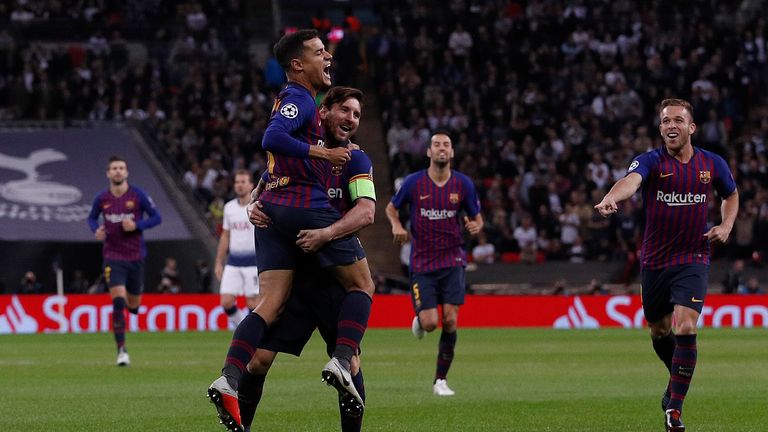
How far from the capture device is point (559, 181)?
3422 centimetres

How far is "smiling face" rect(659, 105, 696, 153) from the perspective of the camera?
37.7 ft

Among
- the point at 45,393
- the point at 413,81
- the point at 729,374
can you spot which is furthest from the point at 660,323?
the point at 413,81

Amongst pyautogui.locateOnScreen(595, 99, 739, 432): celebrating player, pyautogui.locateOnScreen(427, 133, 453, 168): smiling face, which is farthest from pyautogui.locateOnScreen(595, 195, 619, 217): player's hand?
pyautogui.locateOnScreen(427, 133, 453, 168): smiling face

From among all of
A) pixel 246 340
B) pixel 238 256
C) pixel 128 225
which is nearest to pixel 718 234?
pixel 246 340

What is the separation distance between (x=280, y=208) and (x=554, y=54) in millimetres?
30645

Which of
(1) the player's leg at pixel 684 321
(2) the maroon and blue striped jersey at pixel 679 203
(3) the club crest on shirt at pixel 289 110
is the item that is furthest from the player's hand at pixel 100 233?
(3) the club crest on shirt at pixel 289 110

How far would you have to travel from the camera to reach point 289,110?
874cm

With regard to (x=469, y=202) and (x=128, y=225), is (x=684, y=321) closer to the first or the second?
(x=469, y=202)

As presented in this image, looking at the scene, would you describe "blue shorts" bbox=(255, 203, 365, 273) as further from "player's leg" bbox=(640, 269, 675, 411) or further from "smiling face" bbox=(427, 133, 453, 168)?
"smiling face" bbox=(427, 133, 453, 168)

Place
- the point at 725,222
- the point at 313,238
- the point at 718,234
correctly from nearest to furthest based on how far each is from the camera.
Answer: the point at 313,238, the point at 718,234, the point at 725,222

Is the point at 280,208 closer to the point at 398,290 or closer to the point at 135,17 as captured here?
the point at 398,290

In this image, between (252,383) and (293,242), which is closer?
(293,242)

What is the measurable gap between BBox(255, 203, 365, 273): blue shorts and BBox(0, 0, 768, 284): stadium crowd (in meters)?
23.0

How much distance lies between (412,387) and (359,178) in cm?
662
